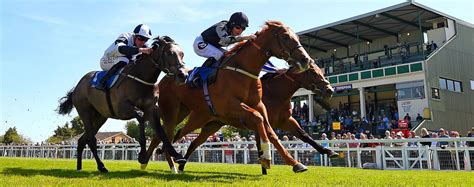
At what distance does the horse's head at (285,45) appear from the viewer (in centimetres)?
597

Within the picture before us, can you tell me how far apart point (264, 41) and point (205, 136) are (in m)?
2.53

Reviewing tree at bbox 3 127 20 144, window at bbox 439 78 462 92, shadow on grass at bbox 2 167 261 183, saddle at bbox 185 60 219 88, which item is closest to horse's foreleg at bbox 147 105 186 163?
shadow on grass at bbox 2 167 261 183

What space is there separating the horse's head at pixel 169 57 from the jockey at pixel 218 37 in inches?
22.4

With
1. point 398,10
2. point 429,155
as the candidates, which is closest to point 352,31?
point 398,10

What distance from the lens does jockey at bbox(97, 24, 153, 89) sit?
7461mm

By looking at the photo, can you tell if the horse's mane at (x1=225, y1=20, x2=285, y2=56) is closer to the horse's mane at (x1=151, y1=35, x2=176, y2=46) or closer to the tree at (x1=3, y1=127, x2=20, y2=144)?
the horse's mane at (x1=151, y1=35, x2=176, y2=46)

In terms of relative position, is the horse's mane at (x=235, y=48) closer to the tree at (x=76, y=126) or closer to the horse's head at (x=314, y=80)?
the horse's head at (x=314, y=80)

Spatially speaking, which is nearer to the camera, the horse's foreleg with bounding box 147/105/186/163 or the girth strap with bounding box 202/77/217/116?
the horse's foreleg with bounding box 147/105/186/163

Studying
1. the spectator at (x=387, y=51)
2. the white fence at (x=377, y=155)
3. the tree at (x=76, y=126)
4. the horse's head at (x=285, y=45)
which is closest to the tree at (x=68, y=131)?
the tree at (x=76, y=126)

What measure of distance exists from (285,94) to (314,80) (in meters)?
0.60

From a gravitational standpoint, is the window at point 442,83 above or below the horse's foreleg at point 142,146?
above

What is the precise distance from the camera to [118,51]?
7.35 m

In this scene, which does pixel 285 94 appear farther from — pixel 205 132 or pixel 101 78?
pixel 101 78

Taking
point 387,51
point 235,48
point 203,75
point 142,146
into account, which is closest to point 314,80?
point 235,48
